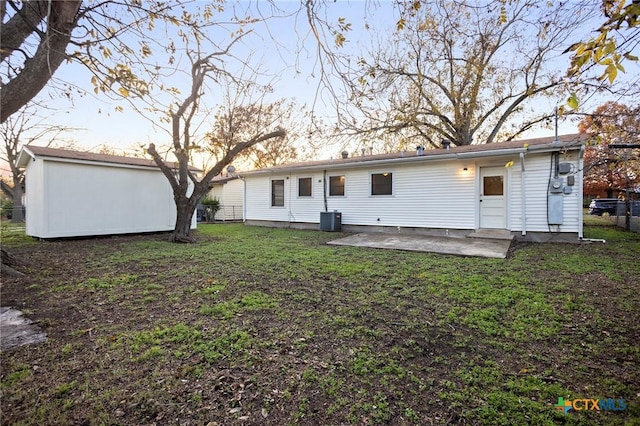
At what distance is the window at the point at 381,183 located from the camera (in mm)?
10914

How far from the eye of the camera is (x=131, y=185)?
10.9 meters

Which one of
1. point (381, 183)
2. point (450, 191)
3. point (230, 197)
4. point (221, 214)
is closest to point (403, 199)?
point (381, 183)

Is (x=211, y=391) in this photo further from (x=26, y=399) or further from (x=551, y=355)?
(x=551, y=355)

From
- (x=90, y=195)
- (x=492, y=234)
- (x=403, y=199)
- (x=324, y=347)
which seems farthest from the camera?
(x=403, y=199)

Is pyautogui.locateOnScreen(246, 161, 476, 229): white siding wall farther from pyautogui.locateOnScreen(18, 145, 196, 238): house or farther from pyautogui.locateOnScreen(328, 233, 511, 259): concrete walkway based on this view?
pyautogui.locateOnScreen(18, 145, 196, 238): house

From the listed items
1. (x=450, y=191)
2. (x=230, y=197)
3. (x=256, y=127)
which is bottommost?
(x=450, y=191)

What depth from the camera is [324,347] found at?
271 centimetres

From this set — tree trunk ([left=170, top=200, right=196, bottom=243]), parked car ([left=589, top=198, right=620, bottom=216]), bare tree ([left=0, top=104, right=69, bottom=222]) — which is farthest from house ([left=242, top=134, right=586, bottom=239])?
parked car ([left=589, top=198, right=620, bottom=216])

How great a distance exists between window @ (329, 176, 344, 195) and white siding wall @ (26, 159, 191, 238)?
635 centimetres

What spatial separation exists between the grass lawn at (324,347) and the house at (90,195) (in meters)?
4.98

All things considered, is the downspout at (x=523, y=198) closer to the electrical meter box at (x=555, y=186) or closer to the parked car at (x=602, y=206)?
the electrical meter box at (x=555, y=186)

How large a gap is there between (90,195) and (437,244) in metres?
11.0

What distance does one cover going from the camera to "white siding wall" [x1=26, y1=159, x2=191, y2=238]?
9211 mm

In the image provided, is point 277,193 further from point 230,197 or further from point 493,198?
point 493,198
